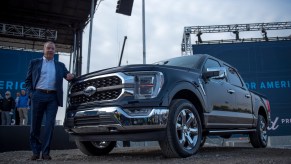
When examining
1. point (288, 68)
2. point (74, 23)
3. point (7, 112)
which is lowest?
point (7, 112)

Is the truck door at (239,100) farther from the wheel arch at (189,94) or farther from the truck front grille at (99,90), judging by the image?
Answer: the truck front grille at (99,90)

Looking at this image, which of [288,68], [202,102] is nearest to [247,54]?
[288,68]

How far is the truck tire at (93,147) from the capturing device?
4.96 m

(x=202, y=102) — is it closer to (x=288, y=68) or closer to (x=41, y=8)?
(x=41, y=8)

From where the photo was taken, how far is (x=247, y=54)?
18.8 meters

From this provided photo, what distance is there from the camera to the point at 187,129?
414cm

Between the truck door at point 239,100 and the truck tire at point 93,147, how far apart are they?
7.29ft

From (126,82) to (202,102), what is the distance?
1.28 metres

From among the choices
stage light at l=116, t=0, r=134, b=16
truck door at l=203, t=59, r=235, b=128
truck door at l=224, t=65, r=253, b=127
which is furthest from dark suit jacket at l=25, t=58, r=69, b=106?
stage light at l=116, t=0, r=134, b=16

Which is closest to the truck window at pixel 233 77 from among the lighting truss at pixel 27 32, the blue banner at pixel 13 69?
the blue banner at pixel 13 69

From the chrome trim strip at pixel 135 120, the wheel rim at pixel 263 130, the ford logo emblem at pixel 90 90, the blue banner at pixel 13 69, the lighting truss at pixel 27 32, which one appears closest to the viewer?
the chrome trim strip at pixel 135 120

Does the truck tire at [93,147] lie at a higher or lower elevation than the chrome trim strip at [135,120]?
lower

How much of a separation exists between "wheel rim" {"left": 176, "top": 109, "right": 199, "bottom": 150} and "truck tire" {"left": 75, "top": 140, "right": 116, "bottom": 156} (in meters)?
1.69

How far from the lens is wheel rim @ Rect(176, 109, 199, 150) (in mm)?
4016
